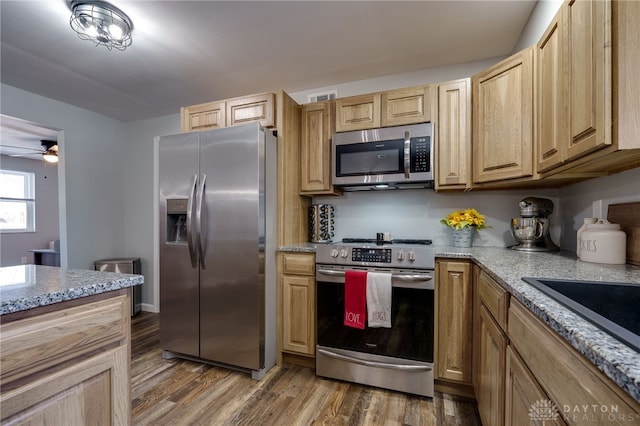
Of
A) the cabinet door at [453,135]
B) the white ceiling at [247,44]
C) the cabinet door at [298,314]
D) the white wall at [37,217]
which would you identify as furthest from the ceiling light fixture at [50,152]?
the cabinet door at [453,135]

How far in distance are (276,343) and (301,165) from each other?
1516 mm

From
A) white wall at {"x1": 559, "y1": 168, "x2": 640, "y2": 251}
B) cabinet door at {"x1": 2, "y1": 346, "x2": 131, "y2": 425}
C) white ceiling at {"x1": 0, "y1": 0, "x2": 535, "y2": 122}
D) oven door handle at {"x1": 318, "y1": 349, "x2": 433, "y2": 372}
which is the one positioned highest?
white ceiling at {"x1": 0, "y1": 0, "x2": 535, "y2": 122}

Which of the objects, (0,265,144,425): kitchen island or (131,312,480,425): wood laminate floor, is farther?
(131,312,480,425): wood laminate floor

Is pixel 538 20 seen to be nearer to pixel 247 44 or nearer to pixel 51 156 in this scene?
pixel 247 44

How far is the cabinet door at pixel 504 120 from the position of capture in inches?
64.7

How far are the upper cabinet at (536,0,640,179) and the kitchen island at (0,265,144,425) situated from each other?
1802 millimetres

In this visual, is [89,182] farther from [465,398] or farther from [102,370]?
[465,398]

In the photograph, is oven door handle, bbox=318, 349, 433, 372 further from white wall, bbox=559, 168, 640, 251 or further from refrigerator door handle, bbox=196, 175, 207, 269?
white wall, bbox=559, 168, 640, 251

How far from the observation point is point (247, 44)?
6.91 ft

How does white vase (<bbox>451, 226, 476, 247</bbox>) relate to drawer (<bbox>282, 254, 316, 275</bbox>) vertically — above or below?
above

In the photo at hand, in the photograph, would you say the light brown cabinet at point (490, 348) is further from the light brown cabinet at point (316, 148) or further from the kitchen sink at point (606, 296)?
the light brown cabinet at point (316, 148)

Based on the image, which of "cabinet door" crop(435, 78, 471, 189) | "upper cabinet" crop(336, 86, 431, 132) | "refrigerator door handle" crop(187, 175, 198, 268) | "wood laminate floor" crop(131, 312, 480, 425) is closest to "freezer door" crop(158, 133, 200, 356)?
"refrigerator door handle" crop(187, 175, 198, 268)

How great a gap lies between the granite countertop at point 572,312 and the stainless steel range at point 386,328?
400 millimetres

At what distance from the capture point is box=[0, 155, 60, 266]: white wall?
5004 mm
